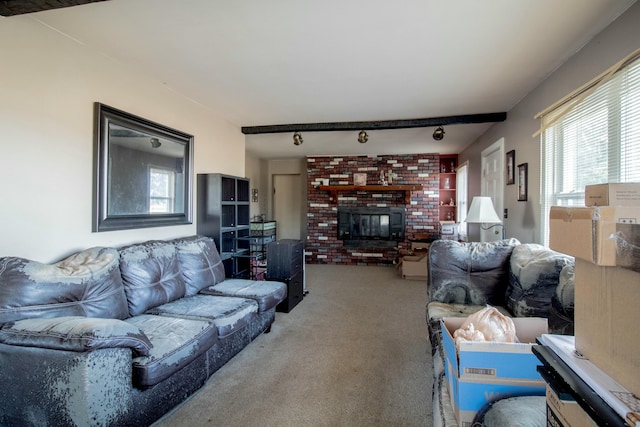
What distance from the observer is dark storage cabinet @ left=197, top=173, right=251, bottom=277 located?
354 cm

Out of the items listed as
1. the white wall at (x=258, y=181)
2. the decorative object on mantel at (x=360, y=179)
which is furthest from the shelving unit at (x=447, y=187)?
the white wall at (x=258, y=181)

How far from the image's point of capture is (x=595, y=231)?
2.40 ft

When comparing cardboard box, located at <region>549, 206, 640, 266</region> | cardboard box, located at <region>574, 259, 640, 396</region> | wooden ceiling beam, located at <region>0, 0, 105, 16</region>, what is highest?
wooden ceiling beam, located at <region>0, 0, 105, 16</region>

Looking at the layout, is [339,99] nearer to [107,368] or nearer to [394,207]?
[107,368]

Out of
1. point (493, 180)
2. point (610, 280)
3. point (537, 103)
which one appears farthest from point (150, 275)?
point (493, 180)

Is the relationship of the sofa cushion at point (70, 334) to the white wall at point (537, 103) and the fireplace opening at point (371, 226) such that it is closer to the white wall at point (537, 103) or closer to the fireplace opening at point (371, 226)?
the white wall at point (537, 103)

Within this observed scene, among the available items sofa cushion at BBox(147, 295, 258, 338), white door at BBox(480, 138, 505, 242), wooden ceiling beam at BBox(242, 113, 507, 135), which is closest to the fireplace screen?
white door at BBox(480, 138, 505, 242)

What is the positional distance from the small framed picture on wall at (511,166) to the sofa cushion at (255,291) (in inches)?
108

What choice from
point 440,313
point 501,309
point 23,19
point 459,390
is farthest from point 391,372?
point 23,19

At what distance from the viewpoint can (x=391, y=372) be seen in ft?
7.29

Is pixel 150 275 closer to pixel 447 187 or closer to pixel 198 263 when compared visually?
pixel 198 263

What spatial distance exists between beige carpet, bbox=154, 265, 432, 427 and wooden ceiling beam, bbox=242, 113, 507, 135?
2.33 meters

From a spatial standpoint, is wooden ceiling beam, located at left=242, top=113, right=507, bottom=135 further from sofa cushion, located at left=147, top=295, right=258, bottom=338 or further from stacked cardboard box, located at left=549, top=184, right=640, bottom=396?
stacked cardboard box, located at left=549, top=184, right=640, bottom=396

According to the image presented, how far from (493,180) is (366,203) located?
9.15 ft
